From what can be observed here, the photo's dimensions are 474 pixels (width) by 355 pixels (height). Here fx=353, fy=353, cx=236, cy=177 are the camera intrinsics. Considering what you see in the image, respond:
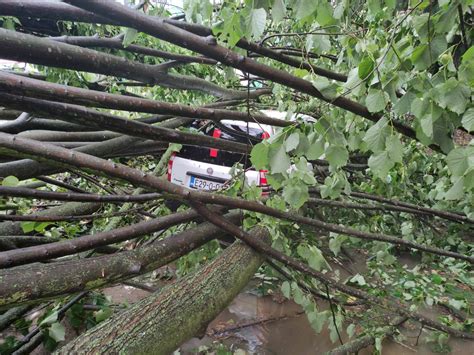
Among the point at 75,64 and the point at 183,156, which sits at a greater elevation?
the point at 75,64

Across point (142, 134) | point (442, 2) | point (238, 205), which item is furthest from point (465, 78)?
point (142, 134)

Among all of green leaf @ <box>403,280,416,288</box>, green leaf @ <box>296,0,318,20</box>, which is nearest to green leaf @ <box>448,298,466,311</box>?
green leaf @ <box>403,280,416,288</box>

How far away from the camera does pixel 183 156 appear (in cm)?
441

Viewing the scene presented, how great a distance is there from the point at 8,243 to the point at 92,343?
44.1 inches

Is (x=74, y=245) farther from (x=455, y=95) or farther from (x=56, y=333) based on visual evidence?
(x=455, y=95)

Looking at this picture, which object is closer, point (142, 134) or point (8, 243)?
point (142, 134)

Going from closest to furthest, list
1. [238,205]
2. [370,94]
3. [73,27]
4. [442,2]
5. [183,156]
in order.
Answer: [442,2], [370,94], [238,205], [73,27], [183,156]

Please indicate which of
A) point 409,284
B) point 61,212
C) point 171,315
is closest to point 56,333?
point 171,315

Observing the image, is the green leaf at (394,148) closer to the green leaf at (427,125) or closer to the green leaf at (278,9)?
the green leaf at (427,125)

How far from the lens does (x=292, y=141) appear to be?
3.89ft

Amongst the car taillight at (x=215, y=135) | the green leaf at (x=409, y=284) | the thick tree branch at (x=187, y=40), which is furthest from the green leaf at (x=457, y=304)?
the thick tree branch at (x=187, y=40)

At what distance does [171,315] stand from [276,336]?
2.29 meters

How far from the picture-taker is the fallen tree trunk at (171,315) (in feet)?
4.87

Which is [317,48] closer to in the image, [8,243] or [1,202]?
[8,243]
